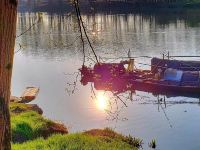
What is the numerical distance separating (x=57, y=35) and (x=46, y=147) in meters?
62.4

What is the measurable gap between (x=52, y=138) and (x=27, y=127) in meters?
2.82

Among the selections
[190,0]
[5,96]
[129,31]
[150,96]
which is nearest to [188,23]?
[129,31]

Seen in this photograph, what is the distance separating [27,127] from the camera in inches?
677

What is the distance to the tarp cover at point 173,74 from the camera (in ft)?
111

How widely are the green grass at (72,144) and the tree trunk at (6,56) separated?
8.35 m

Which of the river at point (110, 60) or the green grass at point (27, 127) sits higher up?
the green grass at point (27, 127)

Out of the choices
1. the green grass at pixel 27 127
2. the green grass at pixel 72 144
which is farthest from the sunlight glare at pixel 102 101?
the green grass at pixel 72 144

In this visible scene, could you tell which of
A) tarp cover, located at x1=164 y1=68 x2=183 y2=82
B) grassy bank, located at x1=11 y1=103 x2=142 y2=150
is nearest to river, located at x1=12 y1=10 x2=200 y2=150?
tarp cover, located at x1=164 y1=68 x2=183 y2=82

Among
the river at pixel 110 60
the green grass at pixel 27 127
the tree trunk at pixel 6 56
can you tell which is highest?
the tree trunk at pixel 6 56

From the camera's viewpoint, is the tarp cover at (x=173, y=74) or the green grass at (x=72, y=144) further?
the tarp cover at (x=173, y=74)

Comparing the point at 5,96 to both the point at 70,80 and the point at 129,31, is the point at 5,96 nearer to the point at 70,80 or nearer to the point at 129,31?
the point at 70,80

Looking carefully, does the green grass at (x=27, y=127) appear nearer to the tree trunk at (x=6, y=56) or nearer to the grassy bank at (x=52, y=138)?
the grassy bank at (x=52, y=138)

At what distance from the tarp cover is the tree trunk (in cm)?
2966

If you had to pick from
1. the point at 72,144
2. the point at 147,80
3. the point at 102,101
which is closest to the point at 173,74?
the point at 147,80
